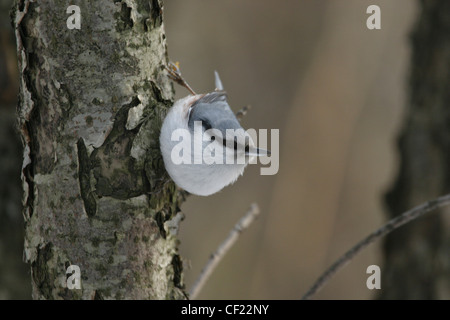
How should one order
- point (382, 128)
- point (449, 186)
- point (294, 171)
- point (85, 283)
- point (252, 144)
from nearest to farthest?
point (85, 283), point (252, 144), point (449, 186), point (294, 171), point (382, 128)

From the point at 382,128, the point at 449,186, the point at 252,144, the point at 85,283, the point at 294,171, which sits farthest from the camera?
the point at 382,128

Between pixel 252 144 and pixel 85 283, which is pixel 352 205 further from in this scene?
pixel 85 283

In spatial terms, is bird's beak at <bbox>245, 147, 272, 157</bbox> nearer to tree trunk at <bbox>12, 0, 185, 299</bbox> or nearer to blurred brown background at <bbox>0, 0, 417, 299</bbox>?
tree trunk at <bbox>12, 0, 185, 299</bbox>

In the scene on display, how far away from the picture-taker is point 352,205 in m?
4.32

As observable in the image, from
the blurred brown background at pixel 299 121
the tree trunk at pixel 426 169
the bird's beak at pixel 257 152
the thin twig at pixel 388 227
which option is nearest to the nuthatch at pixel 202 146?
the bird's beak at pixel 257 152

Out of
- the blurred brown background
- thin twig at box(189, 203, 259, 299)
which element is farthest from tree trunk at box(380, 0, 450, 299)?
the blurred brown background

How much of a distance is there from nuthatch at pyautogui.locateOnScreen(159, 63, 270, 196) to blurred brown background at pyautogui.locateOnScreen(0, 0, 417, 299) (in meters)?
2.63

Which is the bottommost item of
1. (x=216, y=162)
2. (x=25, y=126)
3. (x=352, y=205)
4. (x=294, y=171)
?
(x=352, y=205)

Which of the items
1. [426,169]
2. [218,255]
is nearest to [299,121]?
[426,169]

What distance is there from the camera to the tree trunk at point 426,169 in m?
2.38

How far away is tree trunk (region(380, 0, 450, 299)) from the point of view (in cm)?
238
